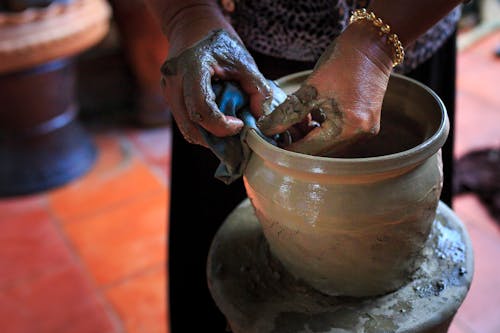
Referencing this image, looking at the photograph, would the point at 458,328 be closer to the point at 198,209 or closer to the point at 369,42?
the point at 198,209

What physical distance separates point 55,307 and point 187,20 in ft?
3.88

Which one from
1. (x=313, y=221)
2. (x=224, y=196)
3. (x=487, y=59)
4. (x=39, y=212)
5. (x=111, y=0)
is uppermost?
(x=313, y=221)

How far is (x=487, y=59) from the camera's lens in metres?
2.95

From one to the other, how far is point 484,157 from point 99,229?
4.57 feet

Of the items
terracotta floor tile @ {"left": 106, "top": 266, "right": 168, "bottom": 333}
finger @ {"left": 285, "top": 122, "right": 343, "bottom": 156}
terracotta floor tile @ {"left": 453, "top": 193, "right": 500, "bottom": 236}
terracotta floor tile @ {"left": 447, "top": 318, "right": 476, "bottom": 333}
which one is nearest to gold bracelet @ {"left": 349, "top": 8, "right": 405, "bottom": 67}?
finger @ {"left": 285, "top": 122, "right": 343, "bottom": 156}

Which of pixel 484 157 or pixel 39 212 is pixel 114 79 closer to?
pixel 39 212

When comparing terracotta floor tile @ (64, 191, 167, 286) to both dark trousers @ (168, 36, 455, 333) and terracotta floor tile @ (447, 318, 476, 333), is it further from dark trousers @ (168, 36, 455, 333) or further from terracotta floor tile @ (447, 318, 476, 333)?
terracotta floor tile @ (447, 318, 476, 333)

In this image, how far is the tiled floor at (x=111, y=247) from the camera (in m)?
1.67

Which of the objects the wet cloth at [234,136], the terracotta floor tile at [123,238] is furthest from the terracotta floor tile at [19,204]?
the wet cloth at [234,136]

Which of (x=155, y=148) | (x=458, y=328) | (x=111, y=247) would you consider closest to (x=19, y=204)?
(x=111, y=247)

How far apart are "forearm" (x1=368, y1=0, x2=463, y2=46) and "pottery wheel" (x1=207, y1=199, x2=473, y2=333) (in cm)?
28

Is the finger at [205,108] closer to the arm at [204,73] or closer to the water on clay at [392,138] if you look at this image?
the arm at [204,73]

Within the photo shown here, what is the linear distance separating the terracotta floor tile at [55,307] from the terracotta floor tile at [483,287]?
96 cm

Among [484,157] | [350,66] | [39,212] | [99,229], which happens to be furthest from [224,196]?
[484,157]
